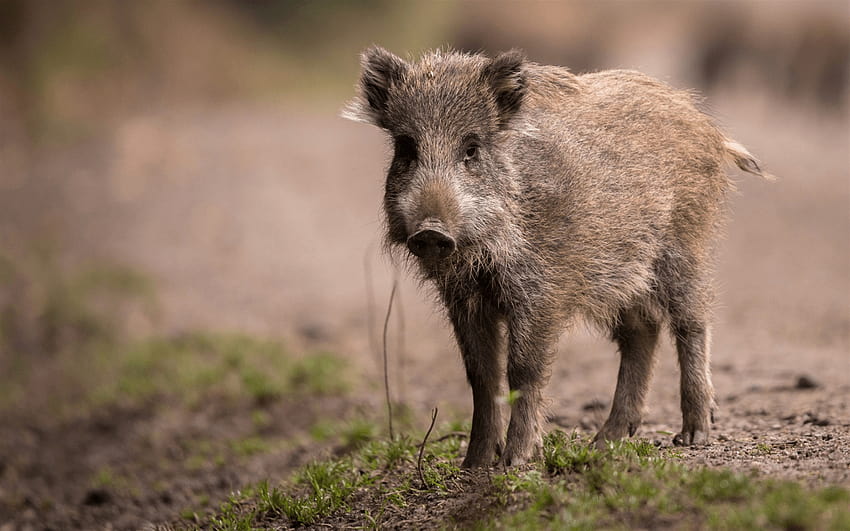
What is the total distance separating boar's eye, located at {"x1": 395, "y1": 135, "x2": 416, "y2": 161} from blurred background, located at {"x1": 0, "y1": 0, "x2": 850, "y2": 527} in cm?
53

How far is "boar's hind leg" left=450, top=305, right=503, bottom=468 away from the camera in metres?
5.51

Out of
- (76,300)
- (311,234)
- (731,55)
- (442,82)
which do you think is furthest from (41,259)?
(731,55)

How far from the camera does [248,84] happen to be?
1050 inches

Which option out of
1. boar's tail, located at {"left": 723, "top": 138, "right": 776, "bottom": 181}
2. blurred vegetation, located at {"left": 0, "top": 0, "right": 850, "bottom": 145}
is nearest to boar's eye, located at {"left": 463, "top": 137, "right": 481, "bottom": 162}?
boar's tail, located at {"left": 723, "top": 138, "right": 776, "bottom": 181}

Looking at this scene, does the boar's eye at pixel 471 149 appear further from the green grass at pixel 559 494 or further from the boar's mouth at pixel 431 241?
the green grass at pixel 559 494

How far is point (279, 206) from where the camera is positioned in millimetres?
16797

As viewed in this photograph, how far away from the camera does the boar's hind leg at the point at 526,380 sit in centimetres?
521

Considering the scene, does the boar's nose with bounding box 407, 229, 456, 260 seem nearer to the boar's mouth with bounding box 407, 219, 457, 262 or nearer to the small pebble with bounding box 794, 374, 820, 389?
the boar's mouth with bounding box 407, 219, 457, 262

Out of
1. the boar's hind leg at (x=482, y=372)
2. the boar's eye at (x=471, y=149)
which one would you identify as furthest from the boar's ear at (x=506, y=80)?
the boar's hind leg at (x=482, y=372)

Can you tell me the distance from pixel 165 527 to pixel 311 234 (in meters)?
10.1

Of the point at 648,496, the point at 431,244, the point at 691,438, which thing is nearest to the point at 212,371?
the point at 691,438

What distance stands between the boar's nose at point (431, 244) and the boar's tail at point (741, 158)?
8.00 feet

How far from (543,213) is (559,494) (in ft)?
4.88

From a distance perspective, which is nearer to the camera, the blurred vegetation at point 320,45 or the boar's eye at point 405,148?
the boar's eye at point 405,148
